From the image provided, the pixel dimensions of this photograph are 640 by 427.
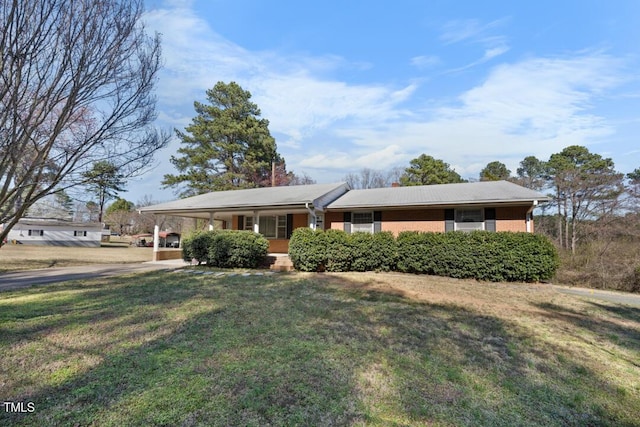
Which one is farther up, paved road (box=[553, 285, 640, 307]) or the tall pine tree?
the tall pine tree

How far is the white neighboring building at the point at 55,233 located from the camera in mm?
28938

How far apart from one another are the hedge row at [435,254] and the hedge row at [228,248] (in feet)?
5.15

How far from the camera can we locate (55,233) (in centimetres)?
3000

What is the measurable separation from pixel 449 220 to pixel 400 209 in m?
2.04

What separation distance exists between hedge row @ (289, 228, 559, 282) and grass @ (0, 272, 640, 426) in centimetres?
296

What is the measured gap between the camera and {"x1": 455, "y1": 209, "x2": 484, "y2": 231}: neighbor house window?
12.3m

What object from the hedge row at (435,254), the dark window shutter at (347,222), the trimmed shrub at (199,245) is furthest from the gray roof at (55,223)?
the hedge row at (435,254)

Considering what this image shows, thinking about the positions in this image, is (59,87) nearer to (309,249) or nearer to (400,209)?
(309,249)

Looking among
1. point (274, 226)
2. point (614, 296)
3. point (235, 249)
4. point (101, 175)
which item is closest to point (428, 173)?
point (274, 226)

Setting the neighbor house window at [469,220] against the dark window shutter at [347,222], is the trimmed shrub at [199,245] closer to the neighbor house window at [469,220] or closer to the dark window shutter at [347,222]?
the dark window shutter at [347,222]

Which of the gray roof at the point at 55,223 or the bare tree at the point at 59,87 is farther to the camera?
the gray roof at the point at 55,223

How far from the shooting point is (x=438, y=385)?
3189mm

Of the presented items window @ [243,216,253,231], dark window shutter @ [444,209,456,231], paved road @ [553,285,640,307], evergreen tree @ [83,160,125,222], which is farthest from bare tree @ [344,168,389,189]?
evergreen tree @ [83,160,125,222]

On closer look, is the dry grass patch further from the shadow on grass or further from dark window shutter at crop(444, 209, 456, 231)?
the shadow on grass
